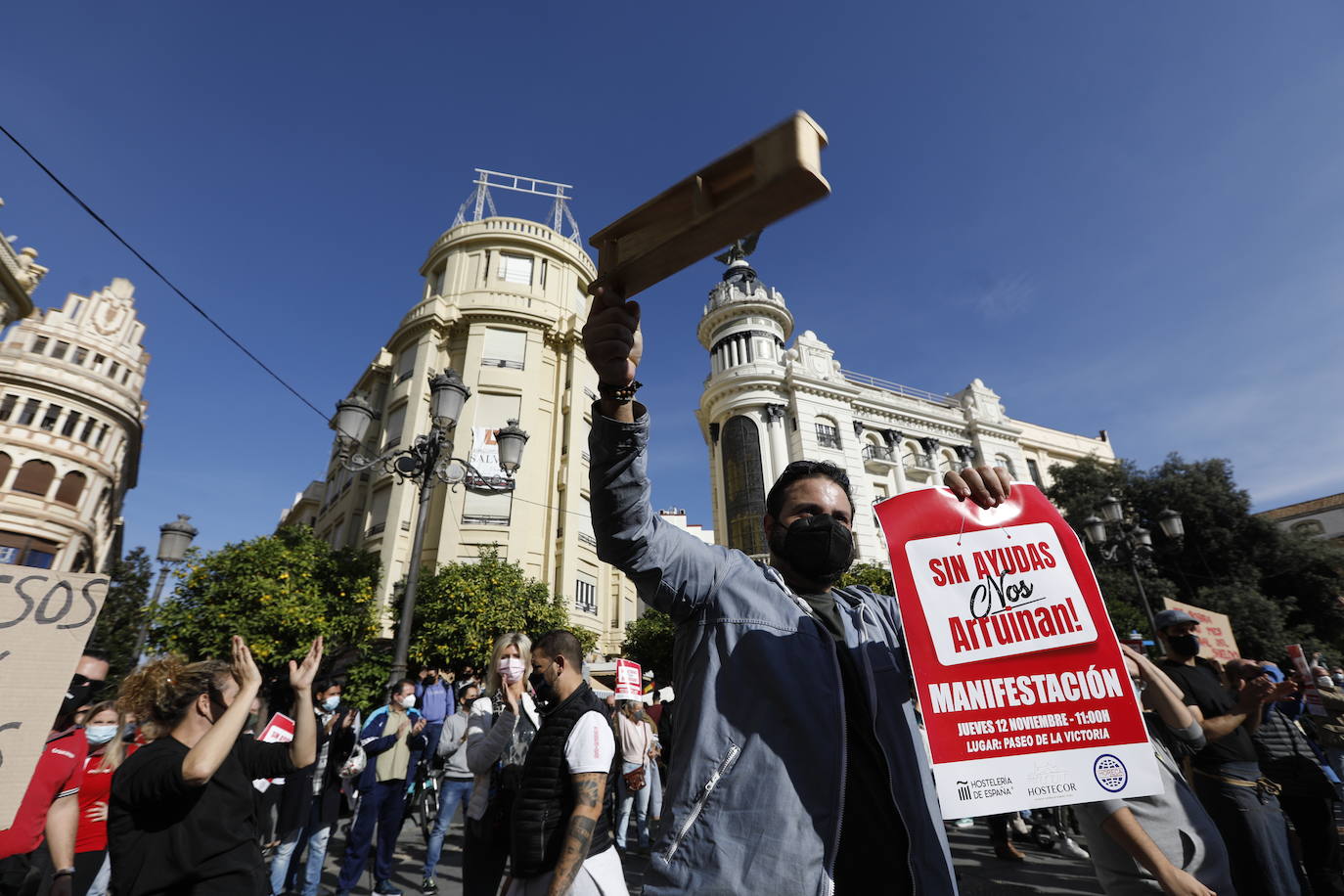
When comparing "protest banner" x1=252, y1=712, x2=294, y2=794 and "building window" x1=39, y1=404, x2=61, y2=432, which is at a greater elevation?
"building window" x1=39, y1=404, x2=61, y2=432

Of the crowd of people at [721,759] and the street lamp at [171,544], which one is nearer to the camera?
the crowd of people at [721,759]

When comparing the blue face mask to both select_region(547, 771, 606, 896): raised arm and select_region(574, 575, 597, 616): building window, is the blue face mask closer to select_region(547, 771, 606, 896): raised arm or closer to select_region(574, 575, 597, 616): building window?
select_region(547, 771, 606, 896): raised arm

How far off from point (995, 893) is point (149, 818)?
6.47m

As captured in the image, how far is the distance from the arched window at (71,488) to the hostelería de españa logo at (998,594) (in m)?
50.3

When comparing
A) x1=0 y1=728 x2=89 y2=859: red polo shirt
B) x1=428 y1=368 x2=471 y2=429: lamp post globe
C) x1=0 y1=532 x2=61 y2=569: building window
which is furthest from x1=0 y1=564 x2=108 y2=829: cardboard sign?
x1=0 y1=532 x2=61 y2=569: building window

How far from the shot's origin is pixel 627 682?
9.16 metres

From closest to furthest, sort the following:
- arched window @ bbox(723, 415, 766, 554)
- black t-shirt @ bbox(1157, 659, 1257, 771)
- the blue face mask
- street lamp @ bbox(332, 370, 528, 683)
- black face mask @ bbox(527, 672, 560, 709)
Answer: black face mask @ bbox(527, 672, 560, 709) → black t-shirt @ bbox(1157, 659, 1257, 771) → the blue face mask → street lamp @ bbox(332, 370, 528, 683) → arched window @ bbox(723, 415, 766, 554)

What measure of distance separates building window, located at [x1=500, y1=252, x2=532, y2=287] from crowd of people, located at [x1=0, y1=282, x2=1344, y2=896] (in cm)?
2620

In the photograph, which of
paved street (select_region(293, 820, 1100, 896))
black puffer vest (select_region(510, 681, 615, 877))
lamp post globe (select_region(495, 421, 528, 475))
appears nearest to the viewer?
black puffer vest (select_region(510, 681, 615, 877))

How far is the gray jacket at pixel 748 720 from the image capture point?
56.2 inches

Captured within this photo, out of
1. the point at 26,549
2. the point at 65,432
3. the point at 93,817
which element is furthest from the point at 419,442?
the point at 65,432

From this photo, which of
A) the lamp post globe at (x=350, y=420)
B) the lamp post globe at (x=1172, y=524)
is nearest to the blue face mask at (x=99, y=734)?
the lamp post globe at (x=350, y=420)

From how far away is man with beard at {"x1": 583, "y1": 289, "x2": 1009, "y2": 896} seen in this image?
1441mm

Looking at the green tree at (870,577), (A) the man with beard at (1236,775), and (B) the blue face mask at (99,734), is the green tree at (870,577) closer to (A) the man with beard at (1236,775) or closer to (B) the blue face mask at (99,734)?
(A) the man with beard at (1236,775)
